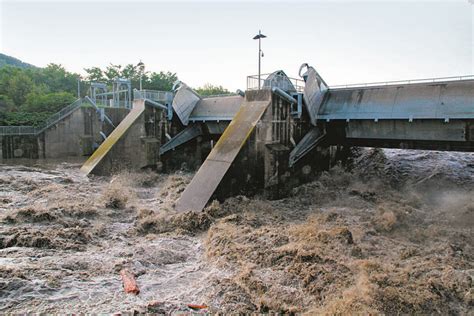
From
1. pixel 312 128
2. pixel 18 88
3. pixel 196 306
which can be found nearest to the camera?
pixel 196 306

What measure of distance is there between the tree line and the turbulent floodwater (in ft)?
49.7

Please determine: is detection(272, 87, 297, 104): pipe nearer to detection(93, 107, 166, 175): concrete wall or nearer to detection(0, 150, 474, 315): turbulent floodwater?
detection(0, 150, 474, 315): turbulent floodwater

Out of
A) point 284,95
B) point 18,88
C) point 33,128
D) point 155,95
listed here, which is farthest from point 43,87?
point 284,95

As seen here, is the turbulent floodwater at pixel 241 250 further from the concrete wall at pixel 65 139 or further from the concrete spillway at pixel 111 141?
the concrete wall at pixel 65 139

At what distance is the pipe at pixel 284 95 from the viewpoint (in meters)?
15.4

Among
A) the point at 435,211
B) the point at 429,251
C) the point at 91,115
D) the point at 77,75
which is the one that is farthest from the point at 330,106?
the point at 77,75

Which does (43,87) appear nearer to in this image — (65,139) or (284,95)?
(65,139)

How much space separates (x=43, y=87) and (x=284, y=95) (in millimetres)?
34576

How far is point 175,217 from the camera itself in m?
11.5

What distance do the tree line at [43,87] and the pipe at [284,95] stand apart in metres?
16.0

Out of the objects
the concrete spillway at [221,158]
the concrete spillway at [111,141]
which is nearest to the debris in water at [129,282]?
the concrete spillway at [221,158]

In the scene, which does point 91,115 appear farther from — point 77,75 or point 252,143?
point 77,75

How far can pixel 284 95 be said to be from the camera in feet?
51.9

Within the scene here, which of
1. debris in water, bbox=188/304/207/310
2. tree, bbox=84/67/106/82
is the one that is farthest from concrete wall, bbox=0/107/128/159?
tree, bbox=84/67/106/82
